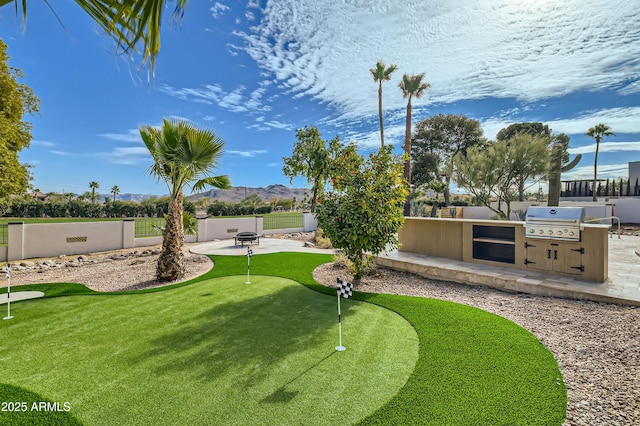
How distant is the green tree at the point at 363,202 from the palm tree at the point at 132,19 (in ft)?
16.0

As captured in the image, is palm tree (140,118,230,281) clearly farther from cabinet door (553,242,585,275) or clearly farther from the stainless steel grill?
cabinet door (553,242,585,275)

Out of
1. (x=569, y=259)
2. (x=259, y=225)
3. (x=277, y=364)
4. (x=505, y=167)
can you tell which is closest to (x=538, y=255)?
(x=569, y=259)

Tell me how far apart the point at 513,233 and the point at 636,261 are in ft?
12.8

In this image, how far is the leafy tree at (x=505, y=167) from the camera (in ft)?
62.4

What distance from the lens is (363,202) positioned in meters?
6.23

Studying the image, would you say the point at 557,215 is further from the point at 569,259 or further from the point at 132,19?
the point at 132,19

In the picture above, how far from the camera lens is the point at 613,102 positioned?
64.5 ft

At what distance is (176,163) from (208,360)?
5482 millimetres

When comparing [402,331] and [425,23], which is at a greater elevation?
[425,23]

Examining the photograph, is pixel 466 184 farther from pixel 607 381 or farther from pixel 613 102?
pixel 607 381

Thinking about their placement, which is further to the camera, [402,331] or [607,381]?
[402,331]

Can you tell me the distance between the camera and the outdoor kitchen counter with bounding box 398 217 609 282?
5.97m

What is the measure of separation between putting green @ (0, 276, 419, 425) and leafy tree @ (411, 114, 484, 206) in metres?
28.0

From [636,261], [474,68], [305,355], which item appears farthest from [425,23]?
[305,355]
